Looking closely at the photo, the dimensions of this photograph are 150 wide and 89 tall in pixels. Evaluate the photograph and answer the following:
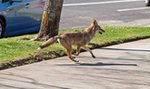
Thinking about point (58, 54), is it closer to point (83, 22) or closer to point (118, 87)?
point (118, 87)

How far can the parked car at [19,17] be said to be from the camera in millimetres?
15906

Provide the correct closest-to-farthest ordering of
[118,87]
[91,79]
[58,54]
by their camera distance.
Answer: [118,87] < [91,79] < [58,54]

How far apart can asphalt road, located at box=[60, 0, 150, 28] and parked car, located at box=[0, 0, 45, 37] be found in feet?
8.67

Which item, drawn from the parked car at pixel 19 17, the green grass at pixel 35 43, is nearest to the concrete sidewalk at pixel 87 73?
the green grass at pixel 35 43

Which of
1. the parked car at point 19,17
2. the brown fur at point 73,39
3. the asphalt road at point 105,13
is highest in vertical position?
the brown fur at point 73,39

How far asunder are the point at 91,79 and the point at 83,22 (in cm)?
1182

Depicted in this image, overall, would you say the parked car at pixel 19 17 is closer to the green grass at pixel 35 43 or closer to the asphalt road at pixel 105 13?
the green grass at pixel 35 43

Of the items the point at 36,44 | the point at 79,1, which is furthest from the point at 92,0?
the point at 36,44

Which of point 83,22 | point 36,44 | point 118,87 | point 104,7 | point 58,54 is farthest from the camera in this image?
point 104,7

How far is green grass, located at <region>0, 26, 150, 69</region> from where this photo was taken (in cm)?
1115

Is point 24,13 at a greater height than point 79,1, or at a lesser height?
greater

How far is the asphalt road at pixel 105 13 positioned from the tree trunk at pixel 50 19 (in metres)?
6.07

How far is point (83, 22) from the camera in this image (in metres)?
21.2

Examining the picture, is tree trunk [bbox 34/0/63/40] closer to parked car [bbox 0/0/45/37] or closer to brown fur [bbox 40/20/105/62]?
brown fur [bbox 40/20/105/62]
